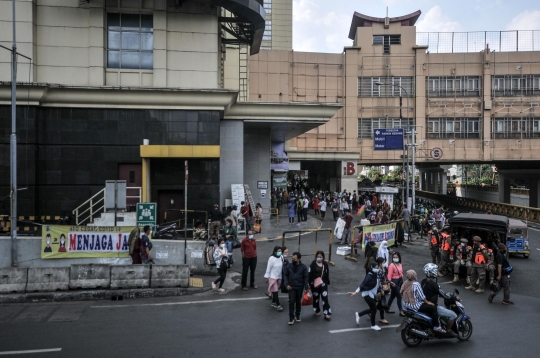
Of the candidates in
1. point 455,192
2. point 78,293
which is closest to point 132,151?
point 78,293

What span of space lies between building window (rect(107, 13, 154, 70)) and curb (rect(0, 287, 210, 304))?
12.5 meters

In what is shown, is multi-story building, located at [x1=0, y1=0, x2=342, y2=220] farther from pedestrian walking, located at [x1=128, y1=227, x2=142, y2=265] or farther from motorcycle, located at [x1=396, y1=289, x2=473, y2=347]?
motorcycle, located at [x1=396, y1=289, x2=473, y2=347]

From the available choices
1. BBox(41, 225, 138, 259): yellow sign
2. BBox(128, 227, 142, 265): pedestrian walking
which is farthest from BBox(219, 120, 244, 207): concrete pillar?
BBox(128, 227, 142, 265): pedestrian walking

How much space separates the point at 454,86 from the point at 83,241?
41.6 meters

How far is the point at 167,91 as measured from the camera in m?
21.8

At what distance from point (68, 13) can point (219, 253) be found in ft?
46.8

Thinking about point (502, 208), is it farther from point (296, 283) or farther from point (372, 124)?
point (296, 283)

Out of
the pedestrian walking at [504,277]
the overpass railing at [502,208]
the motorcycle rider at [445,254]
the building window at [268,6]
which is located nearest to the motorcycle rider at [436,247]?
the motorcycle rider at [445,254]

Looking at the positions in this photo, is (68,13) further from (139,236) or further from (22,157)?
(139,236)

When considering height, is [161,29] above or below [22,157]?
above

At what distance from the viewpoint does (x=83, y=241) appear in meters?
14.8

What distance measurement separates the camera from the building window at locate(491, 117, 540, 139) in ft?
152

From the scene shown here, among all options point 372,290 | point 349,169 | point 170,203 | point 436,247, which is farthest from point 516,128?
point 372,290

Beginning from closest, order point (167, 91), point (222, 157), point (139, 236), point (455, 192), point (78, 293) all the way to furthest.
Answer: point (78, 293) → point (139, 236) → point (167, 91) → point (222, 157) → point (455, 192)
